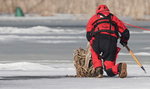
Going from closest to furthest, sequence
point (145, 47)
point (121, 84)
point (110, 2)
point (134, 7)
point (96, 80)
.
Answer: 1. point (121, 84)
2. point (96, 80)
3. point (110, 2)
4. point (145, 47)
5. point (134, 7)

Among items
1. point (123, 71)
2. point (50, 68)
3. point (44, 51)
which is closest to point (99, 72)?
point (123, 71)

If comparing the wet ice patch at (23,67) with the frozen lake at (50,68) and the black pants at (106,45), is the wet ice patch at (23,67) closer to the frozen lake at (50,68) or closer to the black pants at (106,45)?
the frozen lake at (50,68)

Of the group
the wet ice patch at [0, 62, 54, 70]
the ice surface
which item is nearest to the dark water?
the wet ice patch at [0, 62, 54, 70]

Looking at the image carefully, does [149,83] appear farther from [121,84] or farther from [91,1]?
[91,1]

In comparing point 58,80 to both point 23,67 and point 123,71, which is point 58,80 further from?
point 23,67

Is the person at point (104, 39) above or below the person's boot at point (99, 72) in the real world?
above

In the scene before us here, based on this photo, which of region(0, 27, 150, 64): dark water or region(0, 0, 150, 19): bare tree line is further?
region(0, 0, 150, 19): bare tree line

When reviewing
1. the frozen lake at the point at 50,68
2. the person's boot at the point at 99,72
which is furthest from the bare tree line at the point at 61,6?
the person's boot at the point at 99,72

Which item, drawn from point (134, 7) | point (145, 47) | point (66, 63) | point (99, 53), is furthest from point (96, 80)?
point (134, 7)

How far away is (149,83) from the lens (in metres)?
10.3

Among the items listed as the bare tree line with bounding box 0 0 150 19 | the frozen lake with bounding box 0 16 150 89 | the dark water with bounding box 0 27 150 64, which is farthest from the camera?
the bare tree line with bounding box 0 0 150 19

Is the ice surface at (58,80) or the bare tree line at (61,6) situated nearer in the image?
the ice surface at (58,80)

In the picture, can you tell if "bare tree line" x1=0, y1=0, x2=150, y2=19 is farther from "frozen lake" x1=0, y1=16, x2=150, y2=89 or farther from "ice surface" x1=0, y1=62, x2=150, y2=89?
"ice surface" x1=0, y1=62, x2=150, y2=89

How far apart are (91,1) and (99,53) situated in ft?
187
